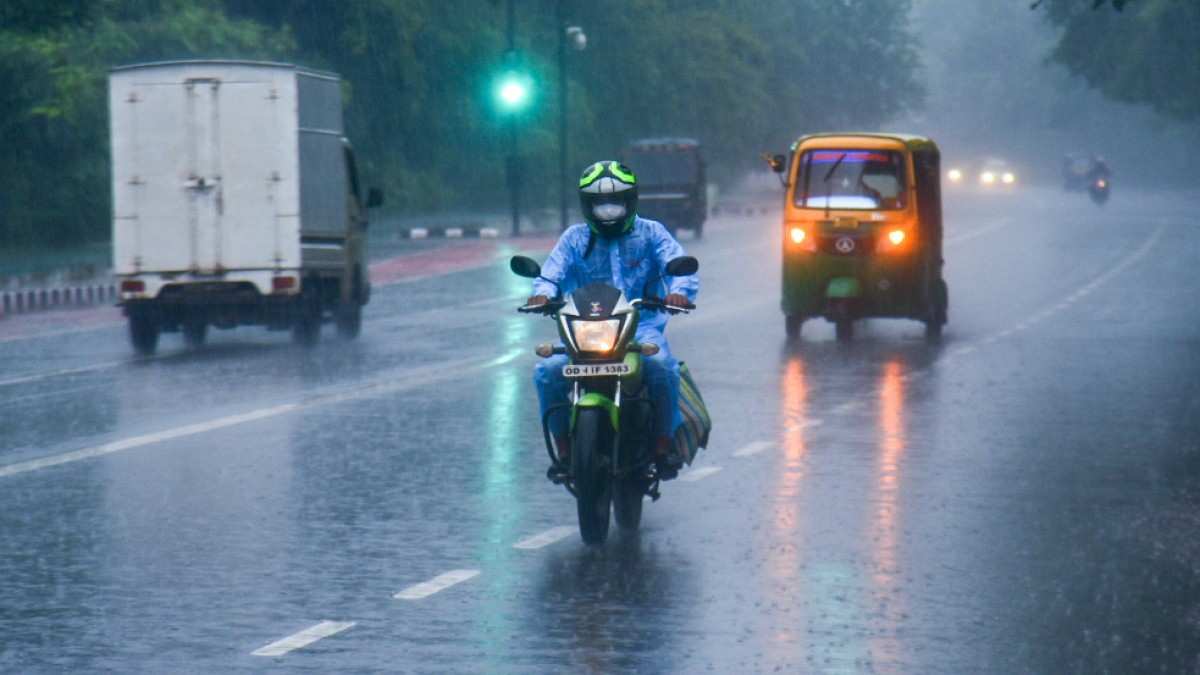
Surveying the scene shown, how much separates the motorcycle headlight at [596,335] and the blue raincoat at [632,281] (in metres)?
0.38

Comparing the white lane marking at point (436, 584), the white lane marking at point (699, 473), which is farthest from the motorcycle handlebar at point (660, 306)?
the white lane marking at point (699, 473)

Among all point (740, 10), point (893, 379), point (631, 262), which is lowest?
point (893, 379)

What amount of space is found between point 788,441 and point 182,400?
16.8 ft

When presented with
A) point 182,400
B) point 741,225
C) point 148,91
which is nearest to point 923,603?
point 182,400

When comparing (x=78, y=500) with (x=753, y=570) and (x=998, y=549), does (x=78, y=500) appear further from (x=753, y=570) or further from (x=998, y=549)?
(x=998, y=549)

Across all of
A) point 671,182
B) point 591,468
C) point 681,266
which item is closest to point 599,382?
point 591,468

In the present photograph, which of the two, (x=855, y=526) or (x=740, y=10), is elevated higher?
(x=740, y=10)

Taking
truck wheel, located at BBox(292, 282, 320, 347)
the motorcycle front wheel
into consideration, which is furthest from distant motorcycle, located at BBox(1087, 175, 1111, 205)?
the motorcycle front wheel

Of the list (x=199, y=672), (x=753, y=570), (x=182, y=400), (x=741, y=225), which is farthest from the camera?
(x=741, y=225)

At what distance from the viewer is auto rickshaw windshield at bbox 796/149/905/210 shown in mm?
23250

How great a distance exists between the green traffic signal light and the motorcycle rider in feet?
139

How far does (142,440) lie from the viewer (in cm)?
1445

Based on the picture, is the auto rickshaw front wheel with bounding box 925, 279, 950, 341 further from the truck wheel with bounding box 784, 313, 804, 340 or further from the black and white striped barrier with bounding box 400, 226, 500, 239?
the black and white striped barrier with bounding box 400, 226, 500, 239

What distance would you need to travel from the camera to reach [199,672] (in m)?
7.45
